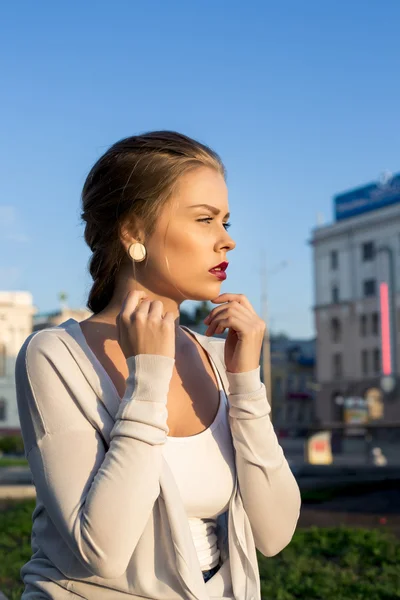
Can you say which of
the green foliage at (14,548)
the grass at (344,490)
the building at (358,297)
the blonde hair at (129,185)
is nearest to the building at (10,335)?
the building at (358,297)

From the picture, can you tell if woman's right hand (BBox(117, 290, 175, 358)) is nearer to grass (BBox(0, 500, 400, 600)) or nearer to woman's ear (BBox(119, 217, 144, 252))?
woman's ear (BBox(119, 217, 144, 252))

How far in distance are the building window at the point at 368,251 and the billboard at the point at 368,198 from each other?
2649mm

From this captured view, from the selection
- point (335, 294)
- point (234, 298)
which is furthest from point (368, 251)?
point (234, 298)

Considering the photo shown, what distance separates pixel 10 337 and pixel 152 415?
68467 millimetres

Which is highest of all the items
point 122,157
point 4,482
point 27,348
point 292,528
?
point 122,157

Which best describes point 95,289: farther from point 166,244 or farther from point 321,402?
point 321,402

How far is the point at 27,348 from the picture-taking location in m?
2.06

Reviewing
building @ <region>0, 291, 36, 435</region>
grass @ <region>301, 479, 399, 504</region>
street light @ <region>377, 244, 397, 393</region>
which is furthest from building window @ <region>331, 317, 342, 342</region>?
grass @ <region>301, 479, 399, 504</region>

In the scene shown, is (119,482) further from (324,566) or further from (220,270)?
(324,566)

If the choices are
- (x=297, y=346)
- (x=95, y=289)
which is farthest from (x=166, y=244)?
(x=297, y=346)

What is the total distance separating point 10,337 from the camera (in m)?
68.5

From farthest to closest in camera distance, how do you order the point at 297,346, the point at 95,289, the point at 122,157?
Answer: the point at 297,346
the point at 95,289
the point at 122,157

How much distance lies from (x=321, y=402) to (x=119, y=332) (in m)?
60.5

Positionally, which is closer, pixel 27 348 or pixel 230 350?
pixel 27 348
